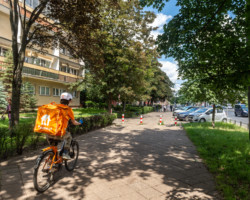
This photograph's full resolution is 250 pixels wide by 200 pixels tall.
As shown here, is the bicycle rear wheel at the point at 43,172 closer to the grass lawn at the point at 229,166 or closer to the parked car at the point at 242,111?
the grass lawn at the point at 229,166

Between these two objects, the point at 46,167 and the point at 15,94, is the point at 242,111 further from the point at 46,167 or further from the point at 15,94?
the point at 46,167

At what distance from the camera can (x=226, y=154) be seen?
578cm

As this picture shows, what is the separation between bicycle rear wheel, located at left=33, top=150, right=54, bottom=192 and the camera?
3047mm

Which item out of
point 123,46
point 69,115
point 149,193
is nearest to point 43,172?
point 69,115

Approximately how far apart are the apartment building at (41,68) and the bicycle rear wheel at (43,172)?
51.1ft

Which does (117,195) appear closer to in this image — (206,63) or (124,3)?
(206,63)

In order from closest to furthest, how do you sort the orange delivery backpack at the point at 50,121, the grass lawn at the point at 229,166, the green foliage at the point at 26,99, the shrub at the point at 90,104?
the orange delivery backpack at the point at 50,121 < the grass lawn at the point at 229,166 < the green foliage at the point at 26,99 < the shrub at the point at 90,104

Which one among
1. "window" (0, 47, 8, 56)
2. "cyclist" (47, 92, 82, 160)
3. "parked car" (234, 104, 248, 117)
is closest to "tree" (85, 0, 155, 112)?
"window" (0, 47, 8, 56)

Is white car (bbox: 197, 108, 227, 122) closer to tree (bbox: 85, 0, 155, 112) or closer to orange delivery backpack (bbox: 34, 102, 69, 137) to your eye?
tree (bbox: 85, 0, 155, 112)

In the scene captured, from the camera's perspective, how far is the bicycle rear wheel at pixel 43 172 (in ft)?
10.00

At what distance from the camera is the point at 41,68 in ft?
77.3

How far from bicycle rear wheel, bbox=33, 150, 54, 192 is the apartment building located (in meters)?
15.6

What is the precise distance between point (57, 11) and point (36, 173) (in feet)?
22.4

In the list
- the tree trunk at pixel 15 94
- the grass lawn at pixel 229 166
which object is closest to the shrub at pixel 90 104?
the tree trunk at pixel 15 94
